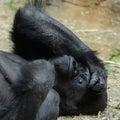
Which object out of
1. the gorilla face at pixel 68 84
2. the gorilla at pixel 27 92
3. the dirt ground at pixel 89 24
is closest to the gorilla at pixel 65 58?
the gorilla face at pixel 68 84

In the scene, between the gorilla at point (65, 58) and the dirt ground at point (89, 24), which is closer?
the gorilla at point (65, 58)

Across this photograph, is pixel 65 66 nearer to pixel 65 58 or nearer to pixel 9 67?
pixel 65 58

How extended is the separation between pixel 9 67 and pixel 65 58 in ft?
1.40

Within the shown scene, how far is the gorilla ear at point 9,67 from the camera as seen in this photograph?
2.65 m

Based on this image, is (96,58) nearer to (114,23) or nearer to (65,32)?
(65,32)

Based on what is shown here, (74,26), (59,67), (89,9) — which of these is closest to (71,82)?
(59,67)

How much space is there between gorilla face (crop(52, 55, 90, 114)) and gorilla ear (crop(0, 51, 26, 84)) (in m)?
0.26

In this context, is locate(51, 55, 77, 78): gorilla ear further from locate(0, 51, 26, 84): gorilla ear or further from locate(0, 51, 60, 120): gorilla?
locate(0, 51, 60, 120): gorilla

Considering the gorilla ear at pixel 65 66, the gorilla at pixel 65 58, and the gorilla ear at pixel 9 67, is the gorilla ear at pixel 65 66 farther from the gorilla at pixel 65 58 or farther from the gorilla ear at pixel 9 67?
the gorilla ear at pixel 9 67

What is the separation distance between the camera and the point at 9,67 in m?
2.75

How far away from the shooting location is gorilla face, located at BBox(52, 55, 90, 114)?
3.01 metres

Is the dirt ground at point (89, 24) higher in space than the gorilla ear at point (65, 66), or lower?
lower

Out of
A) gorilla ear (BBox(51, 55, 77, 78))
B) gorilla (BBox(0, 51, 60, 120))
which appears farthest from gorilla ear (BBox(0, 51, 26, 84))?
gorilla ear (BBox(51, 55, 77, 78))

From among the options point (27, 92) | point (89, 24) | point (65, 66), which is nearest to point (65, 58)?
point (65, 66)
